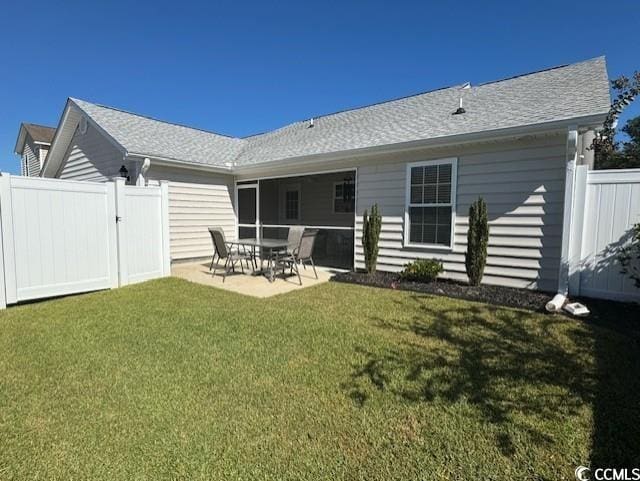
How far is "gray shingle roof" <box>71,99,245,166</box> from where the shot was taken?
8.81m

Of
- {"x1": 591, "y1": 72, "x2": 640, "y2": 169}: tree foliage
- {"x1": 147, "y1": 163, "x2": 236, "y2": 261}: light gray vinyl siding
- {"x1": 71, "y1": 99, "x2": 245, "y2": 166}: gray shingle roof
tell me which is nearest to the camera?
{"x1": 71, "y1": 99, "x2": 245, "y2": 166}: gray shingle roof

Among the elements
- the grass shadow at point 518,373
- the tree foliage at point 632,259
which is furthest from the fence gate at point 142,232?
the tree foliage at point 632,259

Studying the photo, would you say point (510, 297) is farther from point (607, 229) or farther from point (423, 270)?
point (607, 229)

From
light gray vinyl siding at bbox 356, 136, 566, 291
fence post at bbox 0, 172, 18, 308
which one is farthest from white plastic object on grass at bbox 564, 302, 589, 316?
fence post at bbox 0, 172, 18, 308

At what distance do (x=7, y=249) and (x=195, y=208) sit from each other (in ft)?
15.9

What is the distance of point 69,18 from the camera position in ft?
31.0

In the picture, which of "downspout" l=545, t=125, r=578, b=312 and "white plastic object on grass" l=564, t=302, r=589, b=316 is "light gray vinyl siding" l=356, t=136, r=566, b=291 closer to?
"downspout" l=545, t=125, r=578, b=312

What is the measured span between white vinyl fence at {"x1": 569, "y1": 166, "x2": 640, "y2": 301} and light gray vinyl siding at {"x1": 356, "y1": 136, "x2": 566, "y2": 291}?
0.29 metres

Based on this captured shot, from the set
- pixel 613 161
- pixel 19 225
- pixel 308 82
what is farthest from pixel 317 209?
pixel 613 161

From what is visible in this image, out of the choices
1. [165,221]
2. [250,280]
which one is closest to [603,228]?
[250,280]

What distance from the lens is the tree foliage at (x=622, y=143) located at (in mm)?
11945

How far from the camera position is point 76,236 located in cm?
588

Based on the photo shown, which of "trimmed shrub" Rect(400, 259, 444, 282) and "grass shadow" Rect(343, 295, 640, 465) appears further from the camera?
"trimmed shrub" Rect(400, 259, 444, 282)

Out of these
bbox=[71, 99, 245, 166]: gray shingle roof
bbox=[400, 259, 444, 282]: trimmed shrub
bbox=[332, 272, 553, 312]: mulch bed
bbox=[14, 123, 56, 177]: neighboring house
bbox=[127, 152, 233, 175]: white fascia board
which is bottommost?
bbox=[332, 272, 553, 312]: mulch bed
